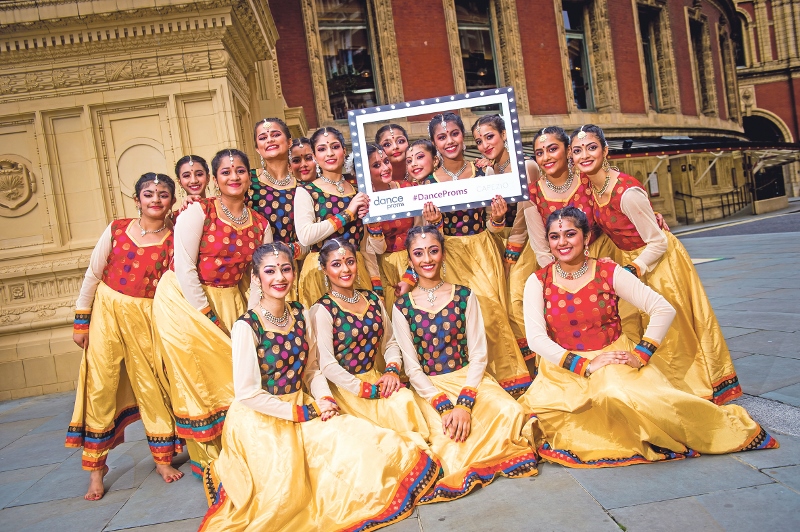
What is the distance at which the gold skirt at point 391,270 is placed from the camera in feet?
14.0

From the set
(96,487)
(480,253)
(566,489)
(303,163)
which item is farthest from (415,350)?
(96,487)

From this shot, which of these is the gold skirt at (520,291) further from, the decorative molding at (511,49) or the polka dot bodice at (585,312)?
the decorative molding at (511,49)

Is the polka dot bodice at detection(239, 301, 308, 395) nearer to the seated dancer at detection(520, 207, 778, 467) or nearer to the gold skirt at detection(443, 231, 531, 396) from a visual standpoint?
the gold skirt at detection(443, 231, 531, 396)

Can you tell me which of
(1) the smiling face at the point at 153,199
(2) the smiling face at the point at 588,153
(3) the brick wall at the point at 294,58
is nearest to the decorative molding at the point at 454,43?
(3) the brick wall at the point at 294,58

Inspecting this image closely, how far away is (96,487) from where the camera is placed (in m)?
3.71

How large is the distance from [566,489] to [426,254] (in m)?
1.46

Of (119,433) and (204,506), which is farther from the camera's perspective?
(119,433)

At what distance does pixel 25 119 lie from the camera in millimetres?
6363

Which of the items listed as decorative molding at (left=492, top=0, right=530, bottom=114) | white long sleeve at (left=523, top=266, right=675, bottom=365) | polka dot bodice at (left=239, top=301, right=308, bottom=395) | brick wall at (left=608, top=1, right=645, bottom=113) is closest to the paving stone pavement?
white long sleeve at (left=523, top=266, right=675, bottom=365)

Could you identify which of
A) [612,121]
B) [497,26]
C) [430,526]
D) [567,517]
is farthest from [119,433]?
[612,121]

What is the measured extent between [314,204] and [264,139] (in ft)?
1.71

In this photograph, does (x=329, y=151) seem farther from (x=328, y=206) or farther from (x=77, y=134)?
(x=77, y=134)

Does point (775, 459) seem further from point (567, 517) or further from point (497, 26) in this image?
point (497, 26)

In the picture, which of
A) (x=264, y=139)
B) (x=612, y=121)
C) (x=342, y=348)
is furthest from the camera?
(x=612, y=121)
